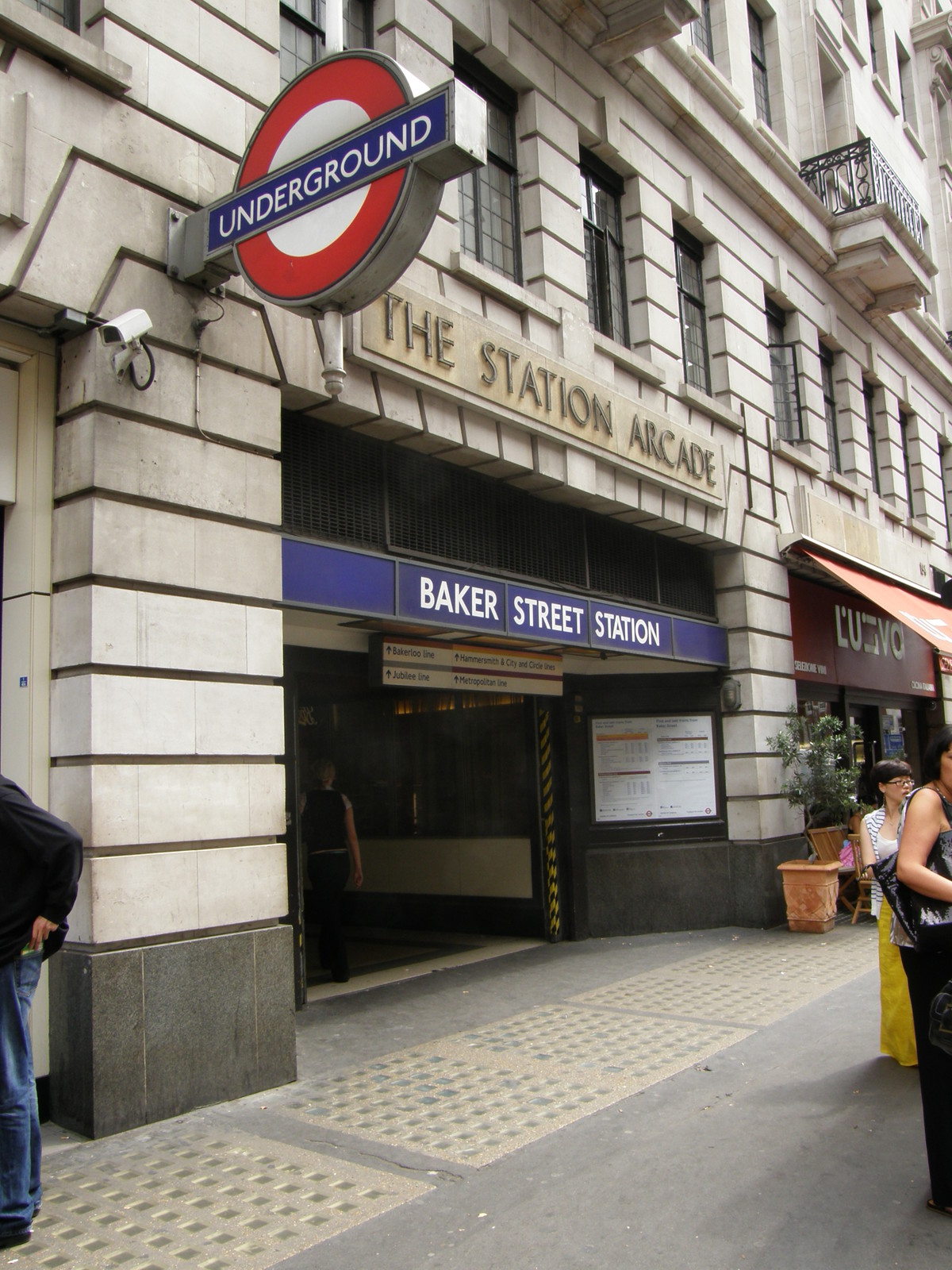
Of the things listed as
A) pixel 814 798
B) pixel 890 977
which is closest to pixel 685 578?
pixel 814 798

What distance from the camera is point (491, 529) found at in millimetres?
9125

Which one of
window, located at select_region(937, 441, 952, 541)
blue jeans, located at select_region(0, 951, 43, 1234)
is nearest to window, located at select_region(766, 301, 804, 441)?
window, located at select_region(937, 441, 952, 541)

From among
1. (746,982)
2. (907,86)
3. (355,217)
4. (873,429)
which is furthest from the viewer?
(907,86)

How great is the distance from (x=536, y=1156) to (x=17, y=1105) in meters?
2.30

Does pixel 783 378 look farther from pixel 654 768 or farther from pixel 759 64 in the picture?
pixel 654 768

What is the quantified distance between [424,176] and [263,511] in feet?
7.13

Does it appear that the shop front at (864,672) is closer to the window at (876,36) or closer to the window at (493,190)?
the window at (493,190)

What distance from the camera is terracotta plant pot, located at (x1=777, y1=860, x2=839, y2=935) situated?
11391mm

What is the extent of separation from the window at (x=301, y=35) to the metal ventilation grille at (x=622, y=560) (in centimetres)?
479

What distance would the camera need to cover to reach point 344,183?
560 cm

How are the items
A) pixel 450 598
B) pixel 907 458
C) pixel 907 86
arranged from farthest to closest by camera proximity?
pixel 907 86
pixel 907 458
pixel 450 598

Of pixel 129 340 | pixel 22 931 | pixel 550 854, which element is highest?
pixel 129 340

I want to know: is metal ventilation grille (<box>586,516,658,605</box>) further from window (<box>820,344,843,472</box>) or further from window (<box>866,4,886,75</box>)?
window (<box>866,4,886,75</box>)

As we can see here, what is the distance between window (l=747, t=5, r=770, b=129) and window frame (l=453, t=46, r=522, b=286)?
7079 millimetres
